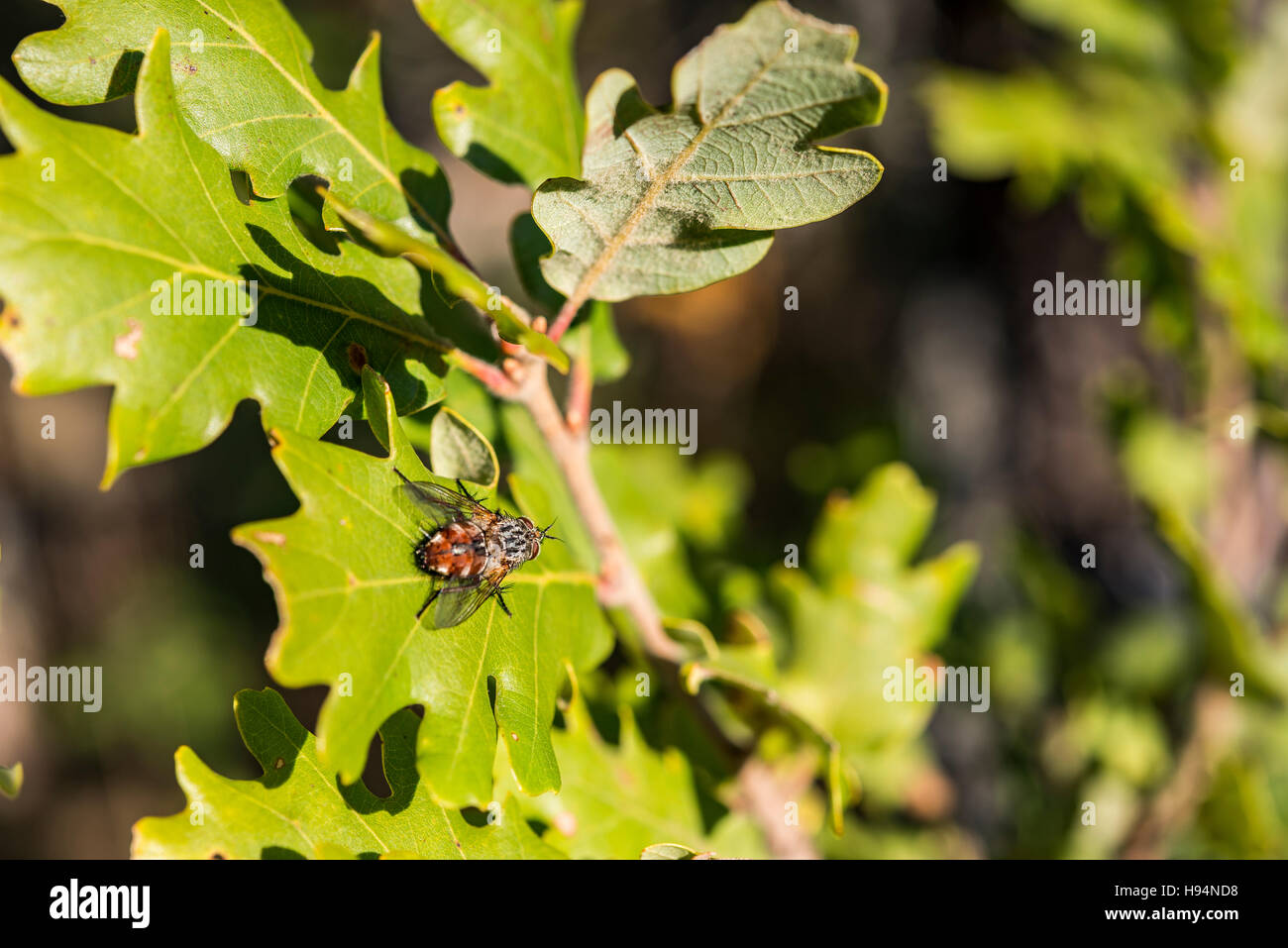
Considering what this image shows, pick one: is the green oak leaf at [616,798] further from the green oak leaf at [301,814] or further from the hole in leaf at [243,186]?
the hole in leaf at [243,186]

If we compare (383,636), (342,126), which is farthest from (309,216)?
(383,636)

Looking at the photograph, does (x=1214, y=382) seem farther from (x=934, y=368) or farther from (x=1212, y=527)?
(x=934, y=368)

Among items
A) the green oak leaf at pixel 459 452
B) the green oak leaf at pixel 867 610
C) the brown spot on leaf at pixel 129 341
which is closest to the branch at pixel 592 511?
the green oak leaf at pixel 459 452

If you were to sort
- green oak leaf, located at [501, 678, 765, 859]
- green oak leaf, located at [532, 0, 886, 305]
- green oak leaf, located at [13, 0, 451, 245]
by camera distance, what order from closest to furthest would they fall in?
green oak leaf, located at [532, 0, 886, 305], green oak leaf, located at [13, 0, 451, 245], green oak leaf, located at [501, 678, 765, 859]

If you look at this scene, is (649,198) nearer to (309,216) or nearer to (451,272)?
(451,272)

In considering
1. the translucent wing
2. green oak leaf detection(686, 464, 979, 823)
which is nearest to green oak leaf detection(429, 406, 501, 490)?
the translucent wing

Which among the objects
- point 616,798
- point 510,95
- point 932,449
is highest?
point 510,95

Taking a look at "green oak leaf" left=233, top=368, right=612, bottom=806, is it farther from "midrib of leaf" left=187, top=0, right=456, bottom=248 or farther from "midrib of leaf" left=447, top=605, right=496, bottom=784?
"midrib of leaf" left=187, top=0, right=456, bottom=248
